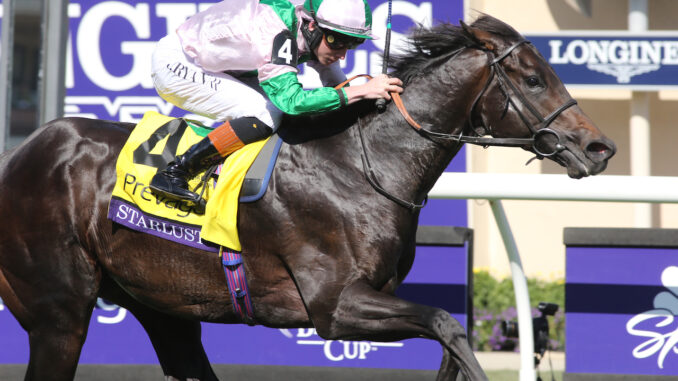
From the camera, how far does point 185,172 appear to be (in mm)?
3691

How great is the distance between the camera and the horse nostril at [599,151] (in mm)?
3318

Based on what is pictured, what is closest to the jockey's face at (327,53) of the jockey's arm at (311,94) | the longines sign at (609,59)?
the jockey's arm at (311,94)

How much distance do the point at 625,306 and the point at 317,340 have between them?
1.58 meters

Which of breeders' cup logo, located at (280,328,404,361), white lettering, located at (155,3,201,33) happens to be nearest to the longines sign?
white lettering, located at (155,3,201,33)

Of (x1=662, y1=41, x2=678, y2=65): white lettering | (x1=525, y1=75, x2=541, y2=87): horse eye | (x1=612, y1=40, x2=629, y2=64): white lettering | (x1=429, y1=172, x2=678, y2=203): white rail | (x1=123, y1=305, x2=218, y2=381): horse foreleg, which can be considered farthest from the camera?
(x1=612, y1=40, x2=629, y2=64): white lettering

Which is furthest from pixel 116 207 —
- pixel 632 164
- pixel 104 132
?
pixel 632 164

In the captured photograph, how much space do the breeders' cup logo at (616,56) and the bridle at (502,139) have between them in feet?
17.9

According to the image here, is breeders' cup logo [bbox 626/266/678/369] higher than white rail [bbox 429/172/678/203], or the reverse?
white rail [bbox 429/172/678/203]

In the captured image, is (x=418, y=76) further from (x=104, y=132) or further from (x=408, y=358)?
(x=408, y=358)

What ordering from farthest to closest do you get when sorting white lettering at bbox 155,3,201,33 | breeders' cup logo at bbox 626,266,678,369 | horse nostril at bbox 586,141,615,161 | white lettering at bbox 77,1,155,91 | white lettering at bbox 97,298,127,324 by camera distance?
white lettering at bbox 155,3,201,33, white lettering at bbox 77,1,155,91, white lettering at bbox 97,298,127,324, breeders' cup logo at bbox 626,266,678,369, horse nostril at bbox 586,141,615,161

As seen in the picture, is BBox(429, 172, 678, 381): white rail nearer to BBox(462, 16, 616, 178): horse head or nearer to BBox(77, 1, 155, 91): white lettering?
BBox(462, 16, 616, 178): horse head

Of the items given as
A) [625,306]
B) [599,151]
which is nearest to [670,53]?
[625,306]

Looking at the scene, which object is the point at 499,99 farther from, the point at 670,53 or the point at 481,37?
the point at 670,53

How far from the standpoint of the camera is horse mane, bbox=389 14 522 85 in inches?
142
